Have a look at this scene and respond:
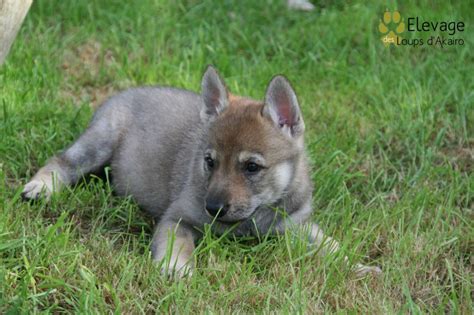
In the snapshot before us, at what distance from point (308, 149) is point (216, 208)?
1.44m

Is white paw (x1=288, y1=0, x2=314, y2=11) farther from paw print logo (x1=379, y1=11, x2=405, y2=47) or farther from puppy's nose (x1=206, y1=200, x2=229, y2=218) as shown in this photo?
puppy's nose (x1=206, y1=200, x2=229, y2=218)

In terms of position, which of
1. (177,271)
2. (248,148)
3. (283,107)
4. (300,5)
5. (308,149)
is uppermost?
(283,107)

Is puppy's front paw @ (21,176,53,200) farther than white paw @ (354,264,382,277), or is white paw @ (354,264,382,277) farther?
puppy's front paw @ (21,176,53,200)

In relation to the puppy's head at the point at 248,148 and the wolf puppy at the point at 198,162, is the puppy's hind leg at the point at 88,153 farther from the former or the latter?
the puppy's head at the point at 248,148

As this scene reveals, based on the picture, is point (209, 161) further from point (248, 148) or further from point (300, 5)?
point (300, 5)

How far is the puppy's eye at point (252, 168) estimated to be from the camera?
431cm

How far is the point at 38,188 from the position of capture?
474cm

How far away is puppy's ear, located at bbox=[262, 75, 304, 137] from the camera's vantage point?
4434 mm

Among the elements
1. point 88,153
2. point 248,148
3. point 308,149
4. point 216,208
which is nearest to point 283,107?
point 248,148

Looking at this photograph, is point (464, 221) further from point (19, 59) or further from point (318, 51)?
point (19, 59)

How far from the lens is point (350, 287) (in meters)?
4.06

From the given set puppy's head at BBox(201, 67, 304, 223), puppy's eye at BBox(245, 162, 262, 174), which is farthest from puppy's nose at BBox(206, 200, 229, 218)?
puppy's eye at BBox(245, 162, 262, 174)

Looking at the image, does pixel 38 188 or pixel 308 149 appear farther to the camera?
pixel 308 149

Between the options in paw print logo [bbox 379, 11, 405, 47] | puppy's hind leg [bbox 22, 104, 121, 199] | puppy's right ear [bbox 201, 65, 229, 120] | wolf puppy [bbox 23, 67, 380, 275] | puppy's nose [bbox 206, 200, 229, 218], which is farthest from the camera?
paw print logo [bbox 379, 11, 405, 47]
